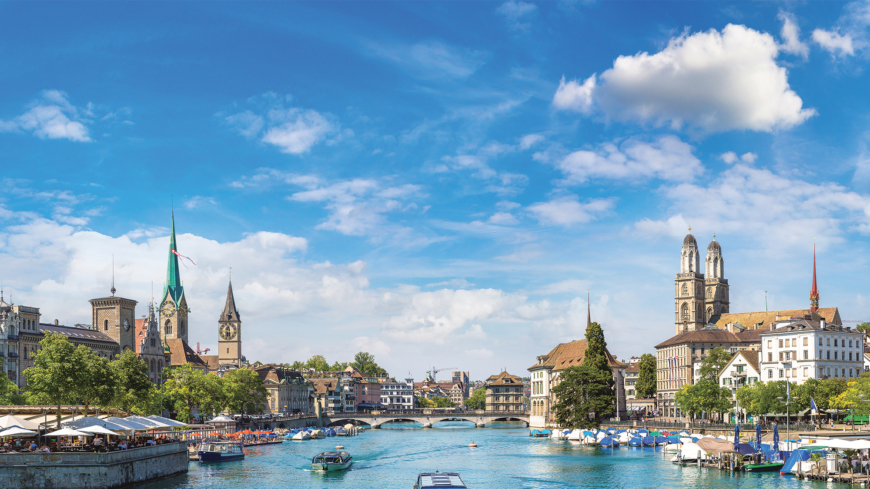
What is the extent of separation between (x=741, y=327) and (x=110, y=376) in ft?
397

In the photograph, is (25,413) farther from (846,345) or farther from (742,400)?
(846,345)

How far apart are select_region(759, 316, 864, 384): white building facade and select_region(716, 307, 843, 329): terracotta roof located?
46664mm

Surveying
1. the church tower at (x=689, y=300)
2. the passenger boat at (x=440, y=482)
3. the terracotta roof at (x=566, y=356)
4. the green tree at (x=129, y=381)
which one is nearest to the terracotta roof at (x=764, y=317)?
the church tower at (x=689, y=300)

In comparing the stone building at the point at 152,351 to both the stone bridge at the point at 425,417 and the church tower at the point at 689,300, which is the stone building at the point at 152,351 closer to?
the stone bridge at the point at 425,417

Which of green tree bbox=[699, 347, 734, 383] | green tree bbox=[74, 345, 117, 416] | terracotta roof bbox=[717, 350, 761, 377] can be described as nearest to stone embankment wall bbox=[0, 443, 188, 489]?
green tree bbox=[74, 345, 117, 416]

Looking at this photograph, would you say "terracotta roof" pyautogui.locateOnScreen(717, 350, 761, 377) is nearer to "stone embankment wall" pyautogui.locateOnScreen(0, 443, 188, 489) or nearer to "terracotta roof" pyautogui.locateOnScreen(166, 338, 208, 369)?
"stone embankment wall" pyautogui.locateOnScreen(0, 443, 188, 489)

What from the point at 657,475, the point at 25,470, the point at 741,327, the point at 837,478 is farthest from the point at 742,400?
the point at 25,470

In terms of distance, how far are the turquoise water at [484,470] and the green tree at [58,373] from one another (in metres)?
10.9

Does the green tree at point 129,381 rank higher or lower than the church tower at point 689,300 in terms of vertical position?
lower

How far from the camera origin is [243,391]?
144m

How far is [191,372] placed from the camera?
128625mm

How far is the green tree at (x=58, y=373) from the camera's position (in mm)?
A: 67438

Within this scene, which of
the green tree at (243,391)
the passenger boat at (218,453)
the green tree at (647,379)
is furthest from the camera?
the green tree at (647,379)

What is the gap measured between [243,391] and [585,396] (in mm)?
56695
